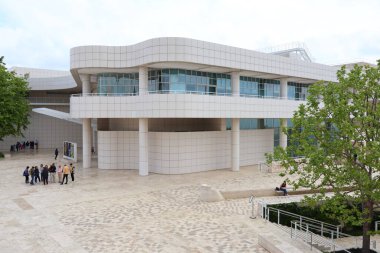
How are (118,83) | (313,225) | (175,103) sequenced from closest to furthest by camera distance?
(313,225)
(175,103)
(118,83)

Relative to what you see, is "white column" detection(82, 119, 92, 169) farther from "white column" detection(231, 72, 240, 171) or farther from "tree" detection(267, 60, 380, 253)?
"tree" detection(267, 60, 380, 253)

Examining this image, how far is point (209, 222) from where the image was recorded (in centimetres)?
1584

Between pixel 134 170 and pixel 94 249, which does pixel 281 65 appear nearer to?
pixel 134 170

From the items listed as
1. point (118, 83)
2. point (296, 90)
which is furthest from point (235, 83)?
point (296, 90)

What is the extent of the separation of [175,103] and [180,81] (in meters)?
3.78

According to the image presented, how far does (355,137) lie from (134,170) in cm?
2118

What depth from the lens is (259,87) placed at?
34.9 metres

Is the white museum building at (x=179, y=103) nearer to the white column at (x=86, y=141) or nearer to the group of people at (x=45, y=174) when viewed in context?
the white column at (x=86, y=141)

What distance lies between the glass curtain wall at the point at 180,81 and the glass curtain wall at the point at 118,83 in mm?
2111

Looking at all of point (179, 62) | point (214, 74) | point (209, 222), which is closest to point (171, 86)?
point (179, 62)

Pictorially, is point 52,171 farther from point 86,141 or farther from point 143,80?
point 143,80

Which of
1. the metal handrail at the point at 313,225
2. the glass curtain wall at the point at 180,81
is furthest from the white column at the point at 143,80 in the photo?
the metal handrail at the point at 313,225

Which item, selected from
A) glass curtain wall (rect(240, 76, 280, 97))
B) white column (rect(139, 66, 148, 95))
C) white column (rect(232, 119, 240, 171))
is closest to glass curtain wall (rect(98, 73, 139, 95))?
white column (rect(139, 66, 148, 95))

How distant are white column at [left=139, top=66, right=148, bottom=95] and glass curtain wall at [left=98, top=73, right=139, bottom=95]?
7.52ft
